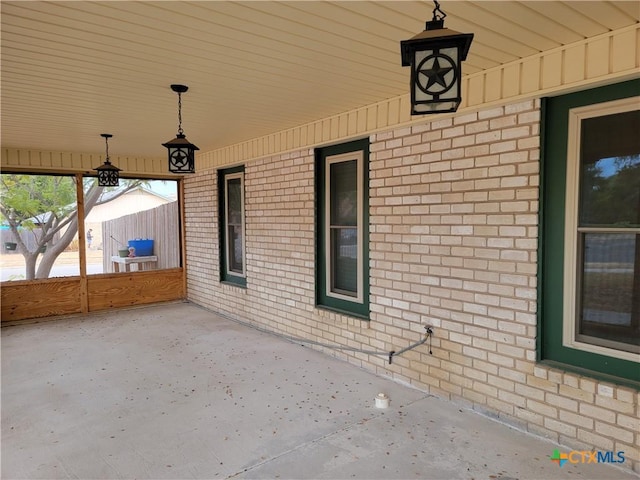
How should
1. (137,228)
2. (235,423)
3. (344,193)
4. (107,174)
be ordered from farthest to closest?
(137,228), (107,174), (344,193), (235,423)

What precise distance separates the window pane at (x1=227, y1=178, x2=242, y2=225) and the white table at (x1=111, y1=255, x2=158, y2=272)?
2.35 meters

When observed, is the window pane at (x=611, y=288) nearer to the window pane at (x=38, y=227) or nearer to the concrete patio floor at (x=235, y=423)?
the concrete patio floor at (x=235, y=423)

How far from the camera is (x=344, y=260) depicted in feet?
14.7

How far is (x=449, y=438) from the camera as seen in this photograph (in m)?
2.75

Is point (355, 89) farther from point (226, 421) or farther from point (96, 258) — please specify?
point (96, 258)

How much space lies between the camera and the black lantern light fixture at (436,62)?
1.67 metres

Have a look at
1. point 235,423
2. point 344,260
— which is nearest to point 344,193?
point 344,260

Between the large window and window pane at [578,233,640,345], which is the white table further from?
window pane at [578,233,640,345]

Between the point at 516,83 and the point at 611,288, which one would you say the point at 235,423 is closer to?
the point at 611,288

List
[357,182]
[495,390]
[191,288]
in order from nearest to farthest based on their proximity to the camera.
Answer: [495,390] → [357,182] → [191,288]

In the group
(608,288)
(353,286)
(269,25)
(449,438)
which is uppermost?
(269,25)

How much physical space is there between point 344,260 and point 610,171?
8.46ft

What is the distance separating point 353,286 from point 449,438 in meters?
1.91

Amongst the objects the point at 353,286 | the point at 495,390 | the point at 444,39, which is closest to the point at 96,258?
the point at 353,286
